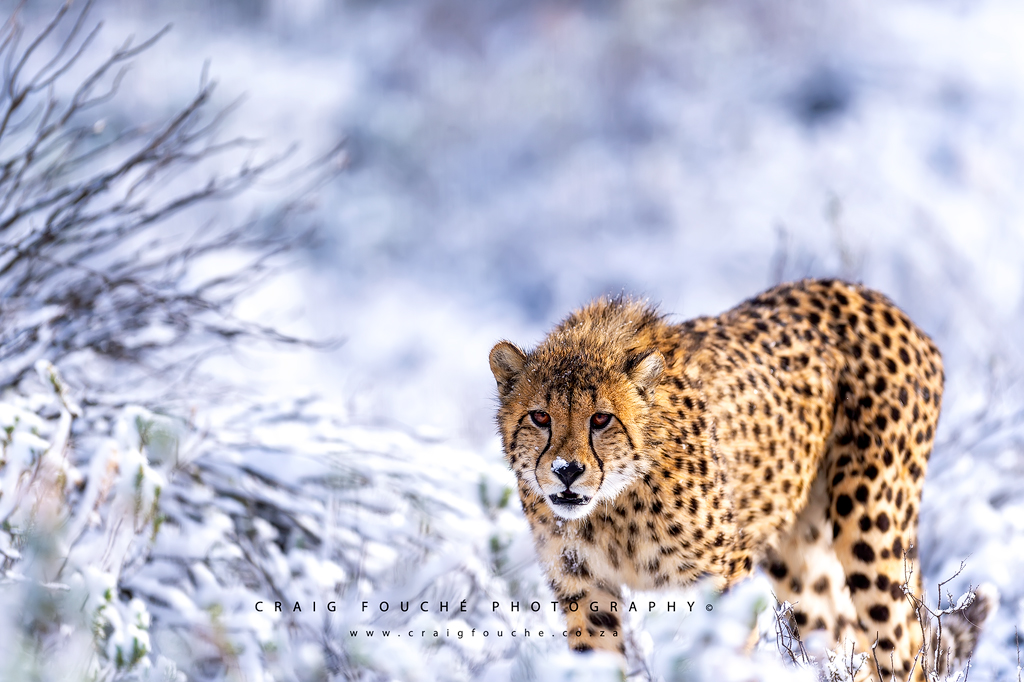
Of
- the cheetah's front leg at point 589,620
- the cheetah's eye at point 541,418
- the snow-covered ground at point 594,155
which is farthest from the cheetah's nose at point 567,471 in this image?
the snow-covered ground at point 594,155

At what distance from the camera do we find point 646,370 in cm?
320

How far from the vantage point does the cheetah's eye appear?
308cm

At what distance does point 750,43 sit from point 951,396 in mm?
14575

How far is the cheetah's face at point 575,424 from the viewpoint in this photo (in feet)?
9.79

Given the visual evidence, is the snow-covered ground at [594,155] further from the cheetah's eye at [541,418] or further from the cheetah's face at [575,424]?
the cheetah's eye at [541,418]

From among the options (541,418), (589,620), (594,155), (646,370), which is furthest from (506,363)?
(594,155)

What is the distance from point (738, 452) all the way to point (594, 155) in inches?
637

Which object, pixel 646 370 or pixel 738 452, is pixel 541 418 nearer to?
pixel 646 370

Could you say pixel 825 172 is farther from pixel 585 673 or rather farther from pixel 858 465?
pixel 585 673

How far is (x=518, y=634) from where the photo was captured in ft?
12.7

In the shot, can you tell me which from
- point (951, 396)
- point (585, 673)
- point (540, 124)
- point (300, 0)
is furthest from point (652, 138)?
point (585, 673)

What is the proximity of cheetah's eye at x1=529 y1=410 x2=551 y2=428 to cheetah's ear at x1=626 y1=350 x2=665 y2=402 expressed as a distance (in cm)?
30

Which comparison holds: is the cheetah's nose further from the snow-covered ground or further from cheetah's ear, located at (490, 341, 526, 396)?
the snow-covered ground

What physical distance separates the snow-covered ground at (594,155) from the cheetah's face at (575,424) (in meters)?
4.69
